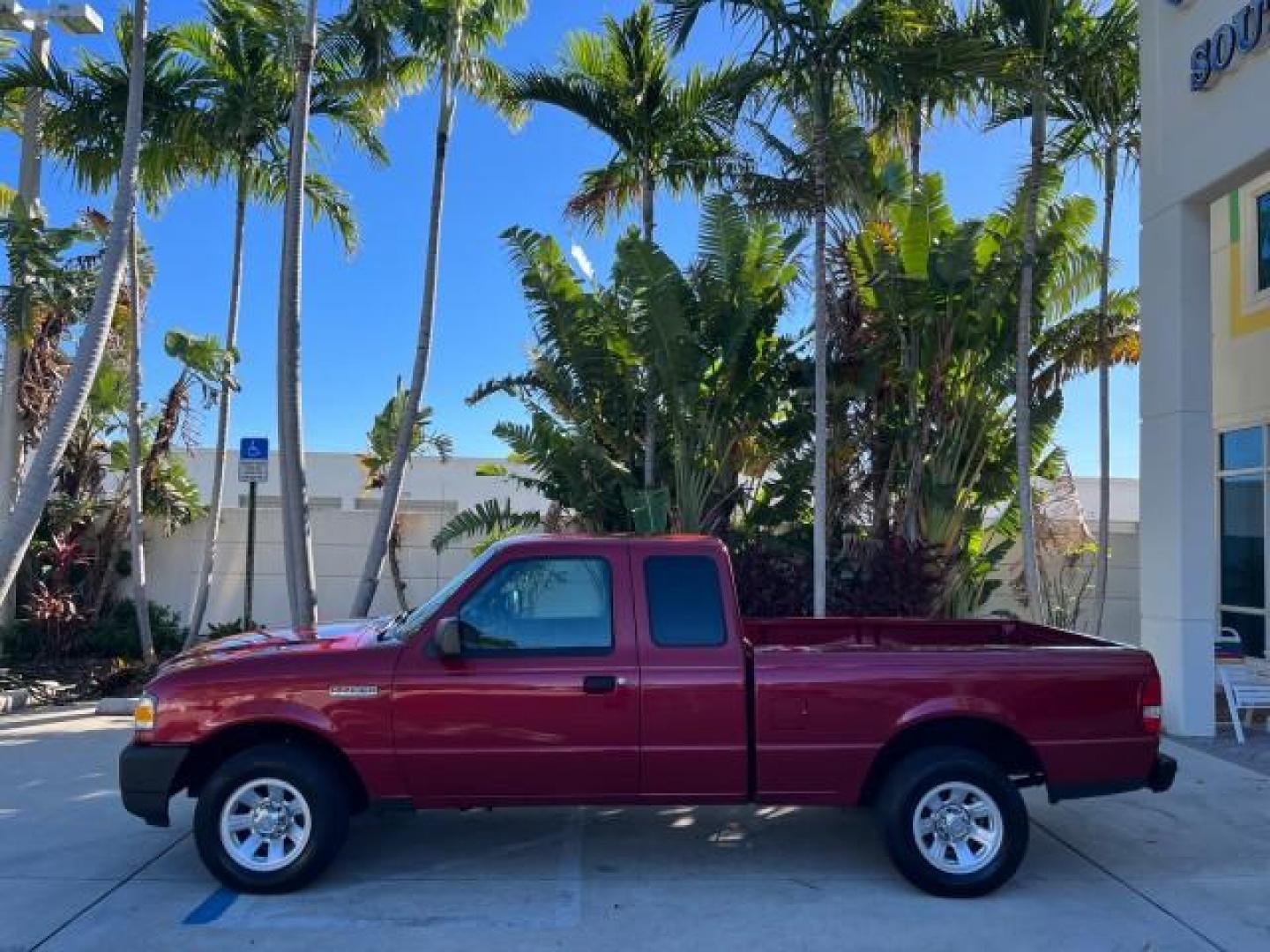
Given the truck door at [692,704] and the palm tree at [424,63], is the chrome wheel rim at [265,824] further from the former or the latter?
the palm tree at [424,63]

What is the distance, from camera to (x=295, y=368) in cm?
1150

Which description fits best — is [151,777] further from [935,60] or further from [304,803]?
[935,60]

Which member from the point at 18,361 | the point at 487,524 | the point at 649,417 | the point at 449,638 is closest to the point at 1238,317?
the point at 649,417

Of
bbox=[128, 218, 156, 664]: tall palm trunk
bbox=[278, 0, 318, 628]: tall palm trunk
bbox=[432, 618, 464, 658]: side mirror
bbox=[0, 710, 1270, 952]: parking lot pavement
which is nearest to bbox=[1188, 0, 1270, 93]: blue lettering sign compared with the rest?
bbox=[0, 710, 1270, 952]: parking lot pavement

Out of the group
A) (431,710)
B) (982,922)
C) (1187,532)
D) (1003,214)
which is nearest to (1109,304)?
(1003,214)

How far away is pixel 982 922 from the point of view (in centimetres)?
530

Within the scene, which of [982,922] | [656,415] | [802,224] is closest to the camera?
[982,922]

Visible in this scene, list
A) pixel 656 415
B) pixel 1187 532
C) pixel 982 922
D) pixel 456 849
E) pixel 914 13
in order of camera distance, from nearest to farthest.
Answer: pixel 982 922
pixel 456 849
pixel 1187 532
pixel 914 13
pixel 656 415

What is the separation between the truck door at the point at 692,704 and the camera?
5641 mm

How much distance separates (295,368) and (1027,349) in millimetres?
7689

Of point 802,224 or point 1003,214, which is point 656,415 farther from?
point 1003,214

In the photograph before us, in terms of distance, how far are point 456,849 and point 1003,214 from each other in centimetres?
979

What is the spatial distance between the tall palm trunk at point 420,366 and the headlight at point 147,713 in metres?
6.06

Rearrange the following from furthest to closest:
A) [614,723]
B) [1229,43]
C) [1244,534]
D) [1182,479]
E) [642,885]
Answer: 1. [1244,534]
2. [1182,479]
3. [1229,43]
4. [642,885]
5. [614,723]
